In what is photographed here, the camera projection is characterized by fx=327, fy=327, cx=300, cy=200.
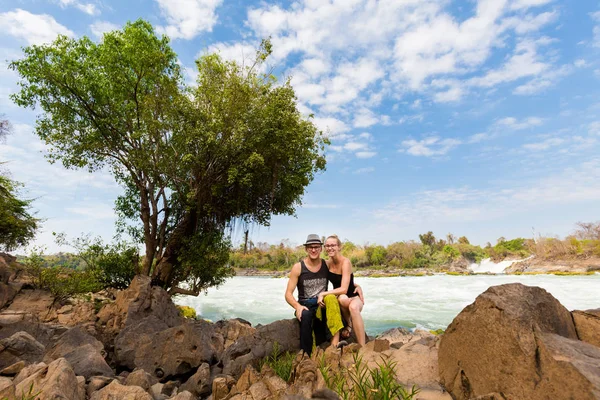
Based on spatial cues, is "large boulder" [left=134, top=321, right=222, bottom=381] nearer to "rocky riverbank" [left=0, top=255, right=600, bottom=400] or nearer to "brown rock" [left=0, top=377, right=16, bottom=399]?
"rocky riverbank" [left=0, top=255, right=600, bottom=400]

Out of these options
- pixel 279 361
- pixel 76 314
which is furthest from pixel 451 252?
pixel 279 361

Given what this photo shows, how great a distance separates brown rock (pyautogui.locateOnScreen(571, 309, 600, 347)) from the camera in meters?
3.35

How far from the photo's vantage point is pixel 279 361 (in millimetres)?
4922

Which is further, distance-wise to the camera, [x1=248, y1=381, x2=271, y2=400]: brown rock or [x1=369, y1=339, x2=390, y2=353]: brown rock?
[x1=369, y1=339, x2=390, y2=353]: brown rock

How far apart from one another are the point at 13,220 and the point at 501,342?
22.6 meters

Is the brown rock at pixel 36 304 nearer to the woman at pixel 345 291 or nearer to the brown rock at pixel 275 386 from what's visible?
the woman at pixel 345 291

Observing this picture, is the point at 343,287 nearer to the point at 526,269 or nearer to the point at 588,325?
the point at 588,325

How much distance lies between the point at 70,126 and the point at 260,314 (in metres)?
15.9

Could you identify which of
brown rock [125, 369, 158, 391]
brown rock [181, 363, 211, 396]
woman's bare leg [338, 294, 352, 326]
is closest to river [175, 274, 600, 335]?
woman's bare leg [338, 294, 352, 326]

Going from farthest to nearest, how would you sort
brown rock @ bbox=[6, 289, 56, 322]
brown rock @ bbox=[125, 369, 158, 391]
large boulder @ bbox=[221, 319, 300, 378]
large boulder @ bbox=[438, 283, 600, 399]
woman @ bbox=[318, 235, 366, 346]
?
1. brown rock @ bbox=[6, 289, 56, 322]
2. large boulder @ bbox=[221, 319, 300, 378]
3. woman @ bbox=[318, 235, 366, 346]
4. brown rock @ bbox=[125, 369, 158, 391]
5. large boulder @ bbox=[438, 283, 600, 399]

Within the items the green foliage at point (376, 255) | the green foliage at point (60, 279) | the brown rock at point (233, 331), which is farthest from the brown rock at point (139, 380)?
the green foliage at point (376, 255)

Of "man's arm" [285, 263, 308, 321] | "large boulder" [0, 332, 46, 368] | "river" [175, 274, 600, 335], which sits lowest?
"river" [175, 274, 600, 335]

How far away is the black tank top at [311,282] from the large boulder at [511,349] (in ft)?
6.70

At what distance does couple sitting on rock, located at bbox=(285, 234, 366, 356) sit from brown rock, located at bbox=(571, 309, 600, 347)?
2.48m
